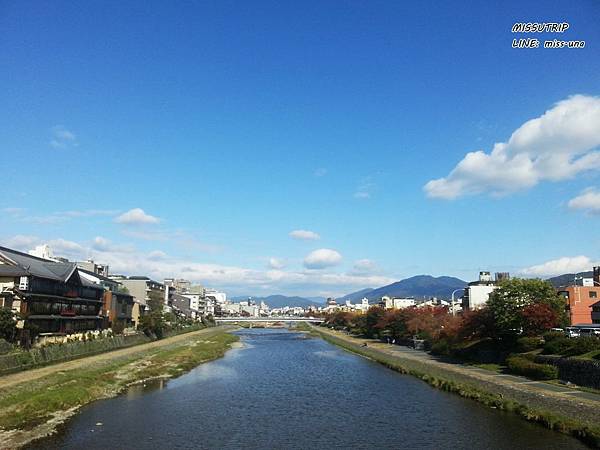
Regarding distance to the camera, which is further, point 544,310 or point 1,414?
point 544,310

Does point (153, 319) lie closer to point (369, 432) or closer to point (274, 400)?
point (274, 400)

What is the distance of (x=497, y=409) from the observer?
27.2 meters

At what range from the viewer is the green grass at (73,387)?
2400cm

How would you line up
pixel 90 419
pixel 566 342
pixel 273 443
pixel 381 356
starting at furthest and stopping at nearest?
pixel 381 356
pixel 566 342
pixel 90 419
pixel 273 443

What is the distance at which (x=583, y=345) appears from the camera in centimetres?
3325

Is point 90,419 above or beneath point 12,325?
beneath

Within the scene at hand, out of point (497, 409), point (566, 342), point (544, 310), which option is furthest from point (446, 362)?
point (497, 409)

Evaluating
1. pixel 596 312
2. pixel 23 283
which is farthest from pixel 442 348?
pixel 23 283

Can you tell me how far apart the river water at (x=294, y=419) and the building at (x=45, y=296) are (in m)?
14.5

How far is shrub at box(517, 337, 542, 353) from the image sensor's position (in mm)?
39750

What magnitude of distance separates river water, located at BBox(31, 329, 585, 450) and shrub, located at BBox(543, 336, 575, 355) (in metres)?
9.65

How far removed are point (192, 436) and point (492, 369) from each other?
28.1 metres

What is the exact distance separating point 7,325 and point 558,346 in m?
40.3

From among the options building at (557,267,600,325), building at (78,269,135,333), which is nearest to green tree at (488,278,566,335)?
building at (557,267,600,325)
